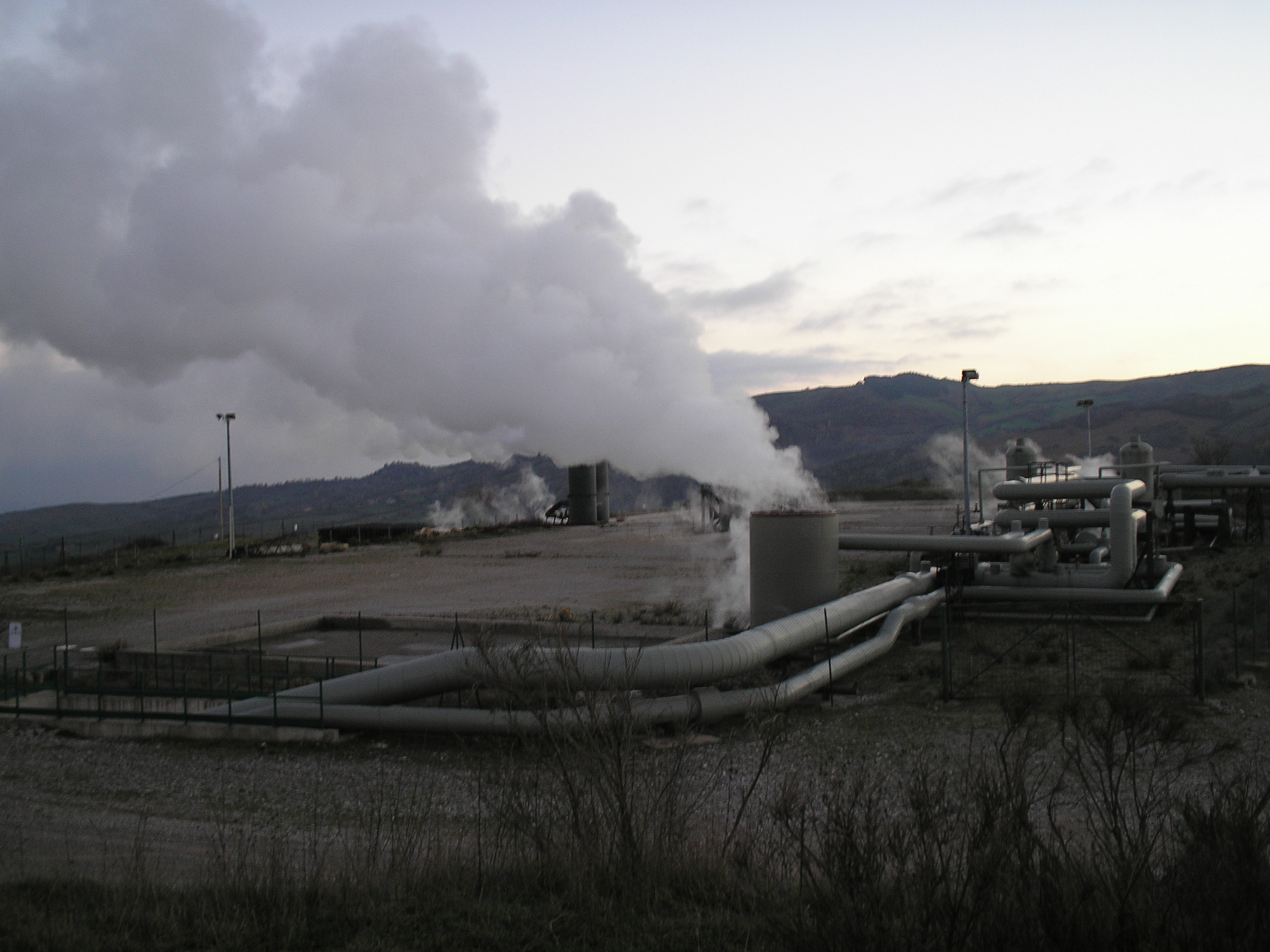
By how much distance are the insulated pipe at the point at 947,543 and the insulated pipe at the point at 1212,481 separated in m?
15.8

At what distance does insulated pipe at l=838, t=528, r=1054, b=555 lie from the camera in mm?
25266

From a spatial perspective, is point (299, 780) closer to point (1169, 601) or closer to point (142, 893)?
point (142, 893)

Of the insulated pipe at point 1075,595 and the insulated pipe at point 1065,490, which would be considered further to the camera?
the insulated pipe at point 1065,490

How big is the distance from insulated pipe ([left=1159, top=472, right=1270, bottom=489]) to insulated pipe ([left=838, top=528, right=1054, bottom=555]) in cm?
1579

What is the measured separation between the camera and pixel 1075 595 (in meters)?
27.0

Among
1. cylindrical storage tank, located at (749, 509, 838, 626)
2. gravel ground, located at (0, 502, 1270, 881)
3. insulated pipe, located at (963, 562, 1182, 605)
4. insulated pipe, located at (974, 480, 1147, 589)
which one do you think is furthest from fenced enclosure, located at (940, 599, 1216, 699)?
cylindrical storage tank, located at (749, 509, 838, 626)

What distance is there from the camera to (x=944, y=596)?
25.6m

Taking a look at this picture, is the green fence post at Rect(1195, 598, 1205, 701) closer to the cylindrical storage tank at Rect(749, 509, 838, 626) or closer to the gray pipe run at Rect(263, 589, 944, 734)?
the gray pipe run at Rect(263, 589, 944, 734)

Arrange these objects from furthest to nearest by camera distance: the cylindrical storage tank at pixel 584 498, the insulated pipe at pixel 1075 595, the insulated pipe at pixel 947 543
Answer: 1. the cylindrical storage tank at pixel 584 498
2. the insulated pipe at pixel 1075 595
3. the insulated pipe at pixel 947 543

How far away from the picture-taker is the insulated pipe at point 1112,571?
2720 centimetres

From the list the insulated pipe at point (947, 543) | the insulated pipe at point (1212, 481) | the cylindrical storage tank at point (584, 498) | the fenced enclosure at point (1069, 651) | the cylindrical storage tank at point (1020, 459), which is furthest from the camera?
the cylindrical storage tank at point (584, 498)

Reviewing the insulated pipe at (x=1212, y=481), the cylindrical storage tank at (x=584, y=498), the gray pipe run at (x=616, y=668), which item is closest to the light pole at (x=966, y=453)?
the insulated pipe at (x=1212, y=481)

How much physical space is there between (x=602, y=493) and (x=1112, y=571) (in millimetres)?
60325

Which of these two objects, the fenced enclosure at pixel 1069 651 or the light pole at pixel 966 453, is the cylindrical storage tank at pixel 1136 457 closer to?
the light pole at pixel 966 453
